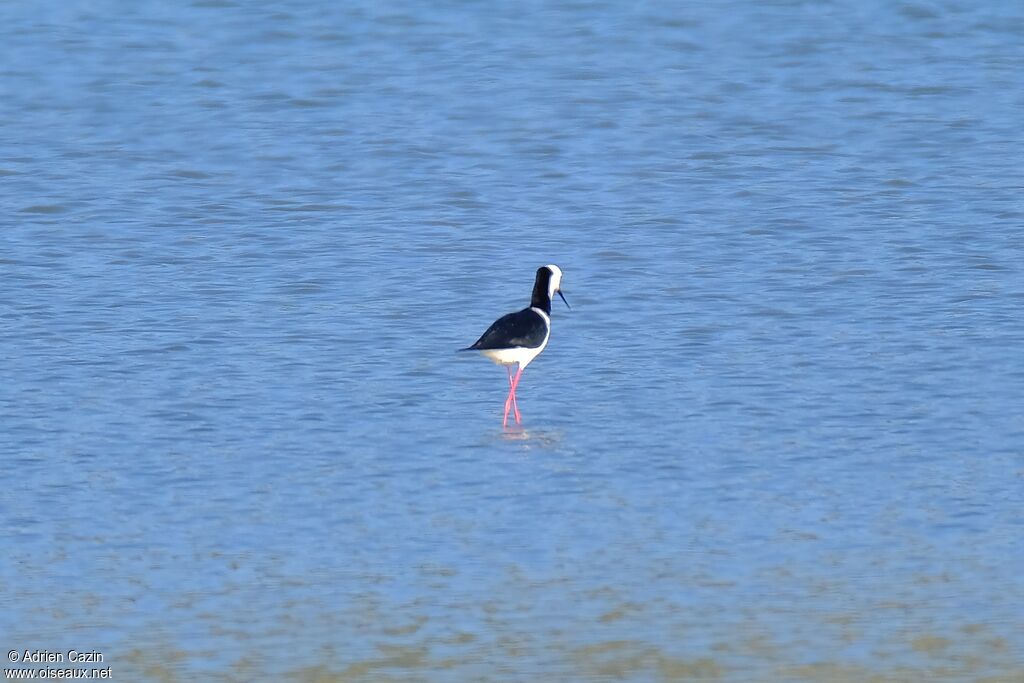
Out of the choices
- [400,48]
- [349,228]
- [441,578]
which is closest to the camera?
[441,578]

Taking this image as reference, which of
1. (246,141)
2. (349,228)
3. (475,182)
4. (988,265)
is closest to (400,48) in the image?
(246,141)

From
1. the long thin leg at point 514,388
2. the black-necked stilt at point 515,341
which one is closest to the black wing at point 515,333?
the black-necked stilt at point 515,341

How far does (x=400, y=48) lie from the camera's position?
71.9 feet

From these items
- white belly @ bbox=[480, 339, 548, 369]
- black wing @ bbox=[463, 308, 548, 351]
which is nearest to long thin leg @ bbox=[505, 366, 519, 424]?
white belly @ bbox=[480, 339, 548, 369]

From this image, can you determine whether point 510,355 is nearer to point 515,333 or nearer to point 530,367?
point 515,333

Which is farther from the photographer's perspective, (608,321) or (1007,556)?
(608,321)

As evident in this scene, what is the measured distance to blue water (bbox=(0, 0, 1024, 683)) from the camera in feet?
24.5

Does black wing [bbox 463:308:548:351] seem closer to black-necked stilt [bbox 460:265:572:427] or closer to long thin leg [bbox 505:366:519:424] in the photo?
black-necked stilt [bbox 460:265:572:427]

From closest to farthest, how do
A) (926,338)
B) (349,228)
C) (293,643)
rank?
(293,643), (926,338), (349,228)

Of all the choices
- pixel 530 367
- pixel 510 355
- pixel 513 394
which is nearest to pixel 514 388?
pixel 513 394

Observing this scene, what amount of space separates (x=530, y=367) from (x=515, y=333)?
801mm

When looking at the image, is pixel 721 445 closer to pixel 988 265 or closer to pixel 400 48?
pixel 988 265

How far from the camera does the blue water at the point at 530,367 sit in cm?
747

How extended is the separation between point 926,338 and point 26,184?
8.52 m
